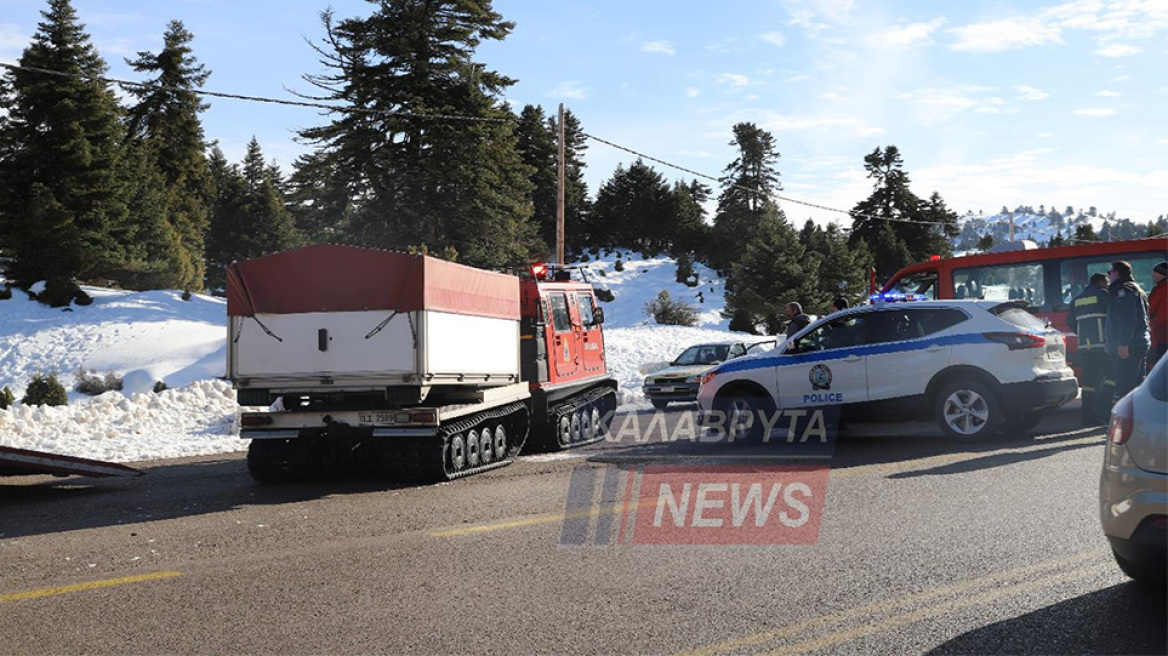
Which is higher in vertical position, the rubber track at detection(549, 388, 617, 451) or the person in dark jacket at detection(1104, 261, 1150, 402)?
the person in dark jacket at detection(1104, 261, 1150, 402)

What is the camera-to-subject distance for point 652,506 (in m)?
8.58

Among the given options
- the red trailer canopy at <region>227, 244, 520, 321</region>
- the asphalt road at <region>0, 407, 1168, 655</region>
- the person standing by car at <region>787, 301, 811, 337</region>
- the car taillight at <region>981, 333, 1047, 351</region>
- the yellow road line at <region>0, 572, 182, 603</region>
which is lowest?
the yellow road line at <region>0, 572, 182, 603</region>

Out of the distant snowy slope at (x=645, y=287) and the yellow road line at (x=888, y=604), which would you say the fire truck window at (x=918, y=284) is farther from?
the distant snowy slope at (x=645, y=287)

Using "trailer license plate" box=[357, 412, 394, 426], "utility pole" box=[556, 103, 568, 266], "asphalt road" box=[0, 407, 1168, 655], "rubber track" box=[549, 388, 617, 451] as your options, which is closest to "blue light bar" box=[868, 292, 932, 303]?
"rubber track" box=[549, 388, 617, 451]

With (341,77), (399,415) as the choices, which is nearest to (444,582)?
(399,415)

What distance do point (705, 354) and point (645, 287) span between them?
140 feet

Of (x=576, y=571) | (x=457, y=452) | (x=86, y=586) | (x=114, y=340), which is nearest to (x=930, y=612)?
(x=576, y=571)

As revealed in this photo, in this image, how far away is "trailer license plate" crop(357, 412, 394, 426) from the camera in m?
10.9

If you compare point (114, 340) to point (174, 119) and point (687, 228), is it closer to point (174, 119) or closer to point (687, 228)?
point (174, 119)

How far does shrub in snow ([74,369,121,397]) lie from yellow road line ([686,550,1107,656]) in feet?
80.5

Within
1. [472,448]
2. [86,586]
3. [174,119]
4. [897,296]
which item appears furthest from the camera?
[174,119]

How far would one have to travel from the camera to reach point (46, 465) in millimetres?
10234

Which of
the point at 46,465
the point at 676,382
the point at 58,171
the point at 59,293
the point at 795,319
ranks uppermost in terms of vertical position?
the point at 58,171

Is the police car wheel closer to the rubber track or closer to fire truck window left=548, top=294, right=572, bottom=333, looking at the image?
the rubber track
